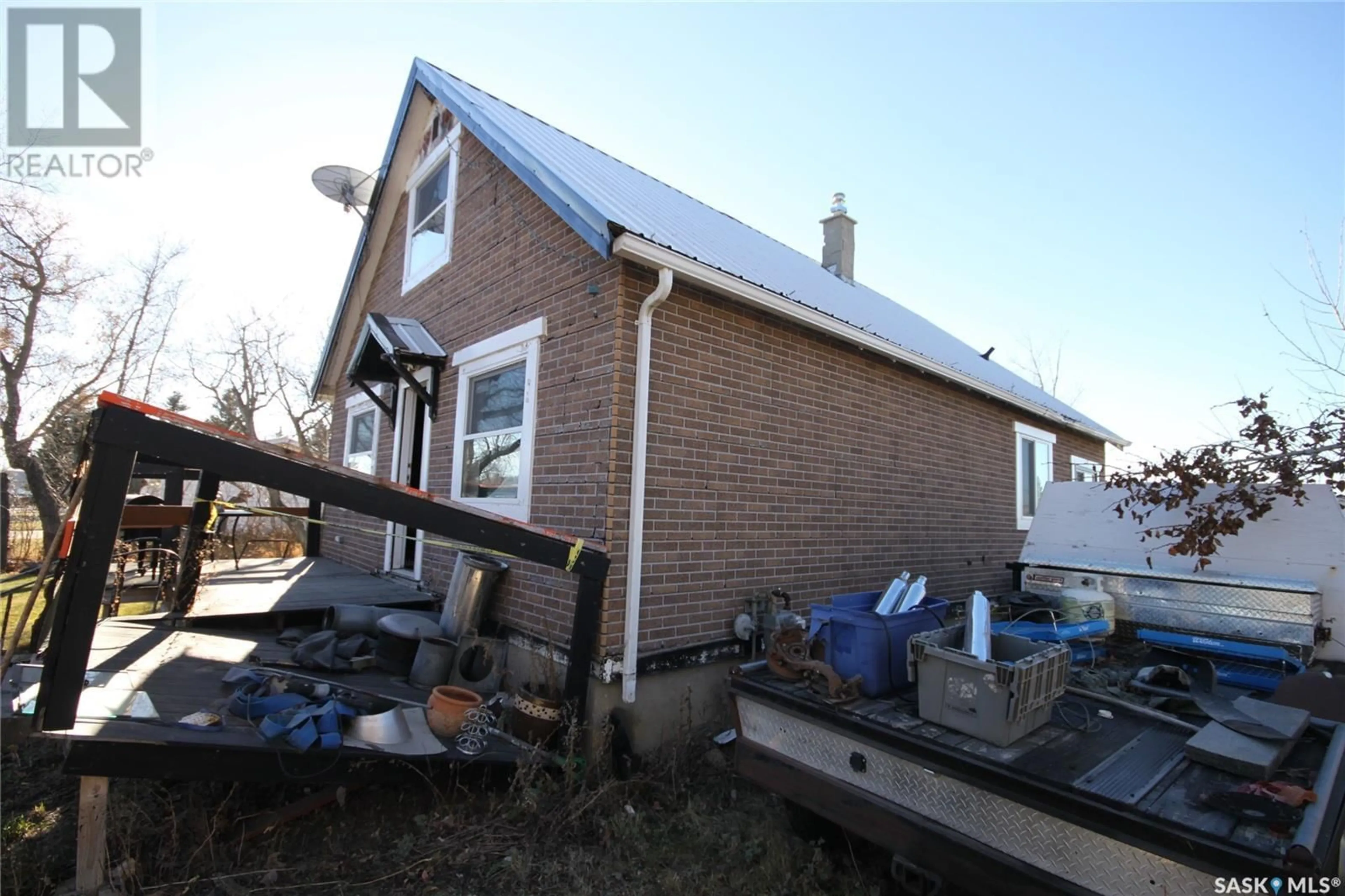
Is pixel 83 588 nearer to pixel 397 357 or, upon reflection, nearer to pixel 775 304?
pixel 397 357

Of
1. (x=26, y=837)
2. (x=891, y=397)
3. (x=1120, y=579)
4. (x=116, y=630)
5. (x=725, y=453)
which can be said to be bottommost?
(x=26, y=837)

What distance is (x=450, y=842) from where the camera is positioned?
3869mm

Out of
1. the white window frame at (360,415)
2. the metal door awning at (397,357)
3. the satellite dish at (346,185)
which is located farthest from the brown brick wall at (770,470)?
the satellite dish at (346,185)

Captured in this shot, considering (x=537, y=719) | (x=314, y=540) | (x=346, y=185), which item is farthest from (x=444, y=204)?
(x=537, y=719)

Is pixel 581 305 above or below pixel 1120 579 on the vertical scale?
above

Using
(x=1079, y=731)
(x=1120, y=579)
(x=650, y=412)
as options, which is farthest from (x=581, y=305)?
(x=1120, y=579)

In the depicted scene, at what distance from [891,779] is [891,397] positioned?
17.5ft

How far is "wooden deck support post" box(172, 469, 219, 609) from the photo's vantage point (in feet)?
19.7

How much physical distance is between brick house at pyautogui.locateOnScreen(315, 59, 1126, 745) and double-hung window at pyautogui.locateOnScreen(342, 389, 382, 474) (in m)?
0.08

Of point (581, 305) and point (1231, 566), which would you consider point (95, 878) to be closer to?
point (581, 305)

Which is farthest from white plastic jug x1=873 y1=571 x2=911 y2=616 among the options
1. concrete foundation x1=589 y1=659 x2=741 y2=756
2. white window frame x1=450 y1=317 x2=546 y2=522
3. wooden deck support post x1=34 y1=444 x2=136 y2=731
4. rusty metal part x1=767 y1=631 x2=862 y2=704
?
wooden deck support post x1=34 y1=444 x2=136 y2=731

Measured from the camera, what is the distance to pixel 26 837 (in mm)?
3703

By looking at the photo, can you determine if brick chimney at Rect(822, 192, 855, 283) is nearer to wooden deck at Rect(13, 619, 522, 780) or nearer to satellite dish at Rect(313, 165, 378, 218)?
satellite dish at Rect(313, 165, 378, 218)

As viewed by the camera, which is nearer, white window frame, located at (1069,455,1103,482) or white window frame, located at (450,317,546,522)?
white window frame, located at (450,317,546,522)
